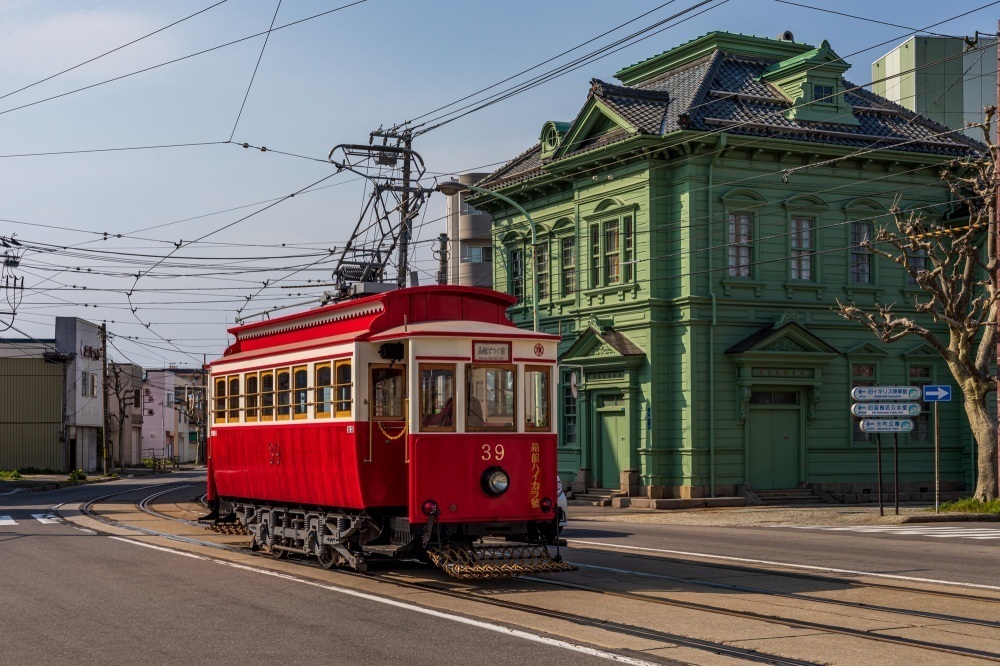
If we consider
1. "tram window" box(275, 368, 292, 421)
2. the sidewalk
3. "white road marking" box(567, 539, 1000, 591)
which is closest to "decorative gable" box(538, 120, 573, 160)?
the sidewalk

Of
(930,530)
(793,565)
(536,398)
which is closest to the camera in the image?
(536,398)

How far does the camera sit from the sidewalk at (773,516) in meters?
27.1

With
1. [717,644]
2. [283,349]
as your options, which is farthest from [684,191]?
[717,644]

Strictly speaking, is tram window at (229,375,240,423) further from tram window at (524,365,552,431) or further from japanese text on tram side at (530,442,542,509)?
japanese text on tram side at (530,442,542,509)

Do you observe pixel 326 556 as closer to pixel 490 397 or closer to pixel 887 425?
pixel 490 397

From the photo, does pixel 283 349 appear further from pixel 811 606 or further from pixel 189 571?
pixel 811 606

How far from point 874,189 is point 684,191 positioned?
6347mm

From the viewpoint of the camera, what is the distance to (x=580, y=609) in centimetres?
1237

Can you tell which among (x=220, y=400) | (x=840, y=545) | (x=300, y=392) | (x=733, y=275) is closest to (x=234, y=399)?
(x=220, y=400)

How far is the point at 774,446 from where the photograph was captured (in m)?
34.6

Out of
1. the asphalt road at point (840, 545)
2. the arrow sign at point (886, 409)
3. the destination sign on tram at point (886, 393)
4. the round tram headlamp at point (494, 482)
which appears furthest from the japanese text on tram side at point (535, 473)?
the destination sign on tram at point (886, 393)

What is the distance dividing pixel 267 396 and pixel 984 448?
1840cm

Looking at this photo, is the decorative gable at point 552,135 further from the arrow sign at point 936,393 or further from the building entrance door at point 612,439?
the arrow sign at point 936,393

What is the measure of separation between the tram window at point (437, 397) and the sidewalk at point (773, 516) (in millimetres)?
14127
